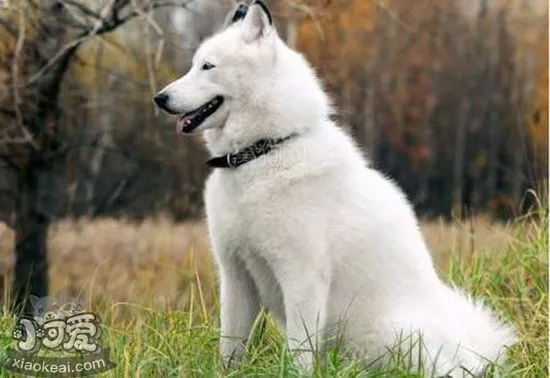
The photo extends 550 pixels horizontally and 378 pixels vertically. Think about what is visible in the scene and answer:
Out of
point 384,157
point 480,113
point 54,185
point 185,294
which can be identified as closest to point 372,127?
point 384,157

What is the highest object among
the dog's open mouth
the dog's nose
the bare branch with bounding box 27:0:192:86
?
the bare branch with bounding box 27:0:192:86

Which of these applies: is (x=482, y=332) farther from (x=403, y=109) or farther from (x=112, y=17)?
(x=403, y=109)

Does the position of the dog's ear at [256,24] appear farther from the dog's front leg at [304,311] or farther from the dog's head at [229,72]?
the dog's front leg at [304,311]

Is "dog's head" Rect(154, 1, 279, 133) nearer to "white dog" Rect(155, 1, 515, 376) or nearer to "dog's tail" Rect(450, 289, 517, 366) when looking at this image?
"white dog" Rect(155, 1, 515, 376)

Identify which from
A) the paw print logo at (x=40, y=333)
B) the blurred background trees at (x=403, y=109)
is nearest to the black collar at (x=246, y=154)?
the paw print logo at (x=40, y=333)

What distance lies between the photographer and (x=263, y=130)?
12.9ft

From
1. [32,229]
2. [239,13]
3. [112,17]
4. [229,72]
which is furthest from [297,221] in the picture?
[32,229]

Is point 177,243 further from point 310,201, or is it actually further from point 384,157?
point 384,157

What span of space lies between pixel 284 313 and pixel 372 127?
66.2ft

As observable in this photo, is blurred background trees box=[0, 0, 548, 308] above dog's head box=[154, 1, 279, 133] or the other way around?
the other way around

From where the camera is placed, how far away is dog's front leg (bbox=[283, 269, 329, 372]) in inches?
147

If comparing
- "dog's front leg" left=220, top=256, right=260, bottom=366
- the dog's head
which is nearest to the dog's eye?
the dog's head

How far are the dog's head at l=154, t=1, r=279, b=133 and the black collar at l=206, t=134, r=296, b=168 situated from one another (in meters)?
0.14

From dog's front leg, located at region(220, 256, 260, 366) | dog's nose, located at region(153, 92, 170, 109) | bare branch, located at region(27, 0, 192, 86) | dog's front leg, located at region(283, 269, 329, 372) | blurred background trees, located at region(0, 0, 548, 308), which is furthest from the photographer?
blurred background trees, located at region(0, 0, 548, 308)
